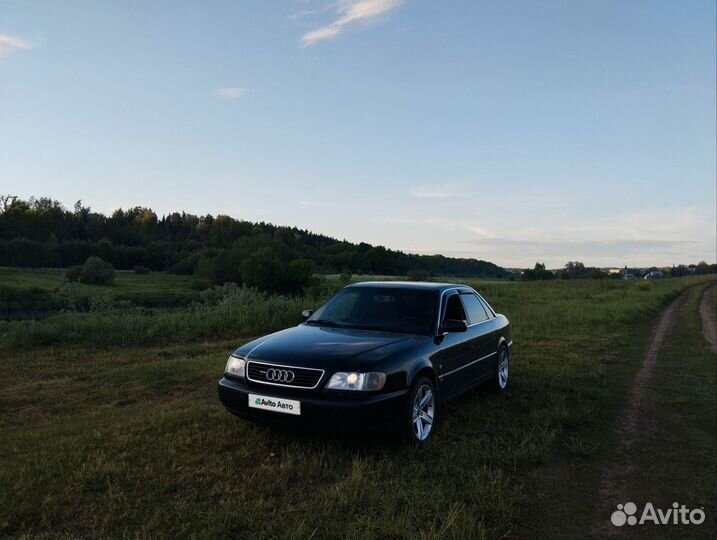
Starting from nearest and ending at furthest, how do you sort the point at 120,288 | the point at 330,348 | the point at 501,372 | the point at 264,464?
the point at 264,464, the point at 330,348, the point at 501,372, the point at 120,288

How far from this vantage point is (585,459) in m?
5.18

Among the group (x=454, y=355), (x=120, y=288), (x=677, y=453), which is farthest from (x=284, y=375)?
(x=120, y=288)

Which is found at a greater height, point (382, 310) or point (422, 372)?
point (382, 310)

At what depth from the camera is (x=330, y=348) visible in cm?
497

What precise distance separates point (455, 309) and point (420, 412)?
1.77 m

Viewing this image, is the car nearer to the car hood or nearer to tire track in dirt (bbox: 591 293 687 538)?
the car hood

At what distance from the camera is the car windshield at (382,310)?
5.90m

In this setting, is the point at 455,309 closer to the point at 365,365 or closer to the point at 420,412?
the point at 420,412

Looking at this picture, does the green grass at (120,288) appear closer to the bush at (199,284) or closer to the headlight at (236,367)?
the bush at (199,284)

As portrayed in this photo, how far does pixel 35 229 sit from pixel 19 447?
10207 centimetres

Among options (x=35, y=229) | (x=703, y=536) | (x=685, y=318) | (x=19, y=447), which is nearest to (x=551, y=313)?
(x=685, y=318)

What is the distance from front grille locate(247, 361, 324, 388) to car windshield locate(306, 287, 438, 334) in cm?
130

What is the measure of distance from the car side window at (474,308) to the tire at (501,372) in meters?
0.63

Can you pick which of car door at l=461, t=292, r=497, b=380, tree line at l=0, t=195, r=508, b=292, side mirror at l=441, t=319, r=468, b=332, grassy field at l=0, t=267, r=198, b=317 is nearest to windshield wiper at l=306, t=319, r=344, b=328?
side mirror at l=441, t=319, r=468, b=332
